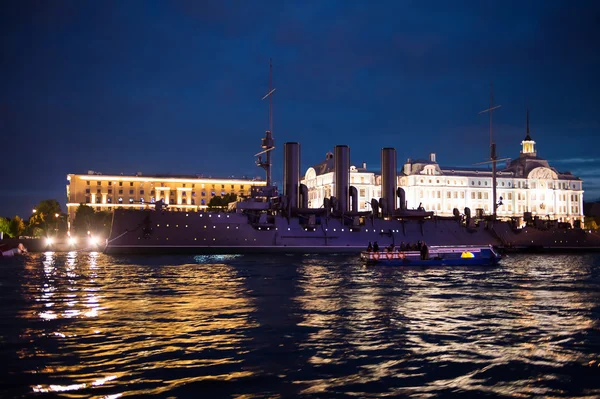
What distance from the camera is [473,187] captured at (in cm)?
13875

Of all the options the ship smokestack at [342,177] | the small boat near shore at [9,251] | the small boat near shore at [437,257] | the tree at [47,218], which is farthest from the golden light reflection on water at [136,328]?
the tree at [47,218]

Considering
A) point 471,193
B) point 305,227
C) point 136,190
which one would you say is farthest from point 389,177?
point 136,190

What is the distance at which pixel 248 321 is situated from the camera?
1719cm

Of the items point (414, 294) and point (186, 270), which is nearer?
point (414, 294)

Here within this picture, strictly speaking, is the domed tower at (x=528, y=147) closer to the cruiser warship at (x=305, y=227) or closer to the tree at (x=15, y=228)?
the cruiser warship at (x=305, y=227)

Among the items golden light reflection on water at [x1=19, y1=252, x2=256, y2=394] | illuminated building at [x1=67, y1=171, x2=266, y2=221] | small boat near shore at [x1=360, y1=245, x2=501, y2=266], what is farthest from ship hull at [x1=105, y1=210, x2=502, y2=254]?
illuminated building at [x1=67, y1=171, x2=266, y2=221]

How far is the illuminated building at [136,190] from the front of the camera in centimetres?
13850

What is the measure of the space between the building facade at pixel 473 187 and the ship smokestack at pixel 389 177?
174 feet

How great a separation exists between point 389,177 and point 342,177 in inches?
→ 260

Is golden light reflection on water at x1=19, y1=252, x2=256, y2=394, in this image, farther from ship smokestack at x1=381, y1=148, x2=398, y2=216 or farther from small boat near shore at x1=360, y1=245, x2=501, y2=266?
ship smokestack at x1=381, y1=148, x2=398, y2=216

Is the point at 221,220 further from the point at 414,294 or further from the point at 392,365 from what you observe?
the point at 392,365

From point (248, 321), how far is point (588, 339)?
898 cm

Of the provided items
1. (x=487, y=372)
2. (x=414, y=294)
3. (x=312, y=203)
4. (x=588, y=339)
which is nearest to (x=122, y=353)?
(x=487, y=372)

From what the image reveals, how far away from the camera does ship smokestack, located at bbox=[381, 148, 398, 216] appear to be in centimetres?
7312
